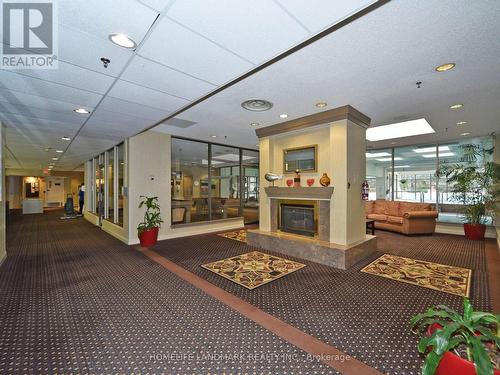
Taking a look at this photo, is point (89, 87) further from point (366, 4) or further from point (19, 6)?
point (366, 4)

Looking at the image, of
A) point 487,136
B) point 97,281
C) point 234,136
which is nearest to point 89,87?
point 97,281

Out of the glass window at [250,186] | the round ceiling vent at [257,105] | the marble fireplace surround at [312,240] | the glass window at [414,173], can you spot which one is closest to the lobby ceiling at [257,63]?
the round ceiling vent at [257,105]

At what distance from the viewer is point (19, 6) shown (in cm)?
167

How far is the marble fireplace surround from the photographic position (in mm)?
3916

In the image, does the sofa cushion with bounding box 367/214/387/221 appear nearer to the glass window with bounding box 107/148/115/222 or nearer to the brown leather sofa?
the brown leather sofa

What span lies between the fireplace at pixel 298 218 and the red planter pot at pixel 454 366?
10.6 ft

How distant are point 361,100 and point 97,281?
499cm

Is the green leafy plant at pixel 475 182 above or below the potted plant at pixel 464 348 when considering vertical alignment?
above

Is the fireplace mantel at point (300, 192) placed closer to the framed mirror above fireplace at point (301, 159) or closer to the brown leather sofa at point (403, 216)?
the framed mirror above fireplace at point (301, 159)

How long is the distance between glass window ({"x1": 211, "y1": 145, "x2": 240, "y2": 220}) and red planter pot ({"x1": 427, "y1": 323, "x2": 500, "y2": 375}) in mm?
6352

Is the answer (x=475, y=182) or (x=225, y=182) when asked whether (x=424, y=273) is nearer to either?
(x=475, y=182)

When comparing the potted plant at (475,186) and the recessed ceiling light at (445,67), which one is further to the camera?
the potted plant at (475,186)

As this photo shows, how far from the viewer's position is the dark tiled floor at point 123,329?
1756mm

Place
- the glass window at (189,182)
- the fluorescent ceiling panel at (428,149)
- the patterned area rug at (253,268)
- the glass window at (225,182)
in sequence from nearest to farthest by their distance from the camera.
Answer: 1. the patterned area rug at (253,268)
2. the glass window at (189,182)
3. the fluorescent ceiling panel at (428,149)
4. the glass window at (225,182)
